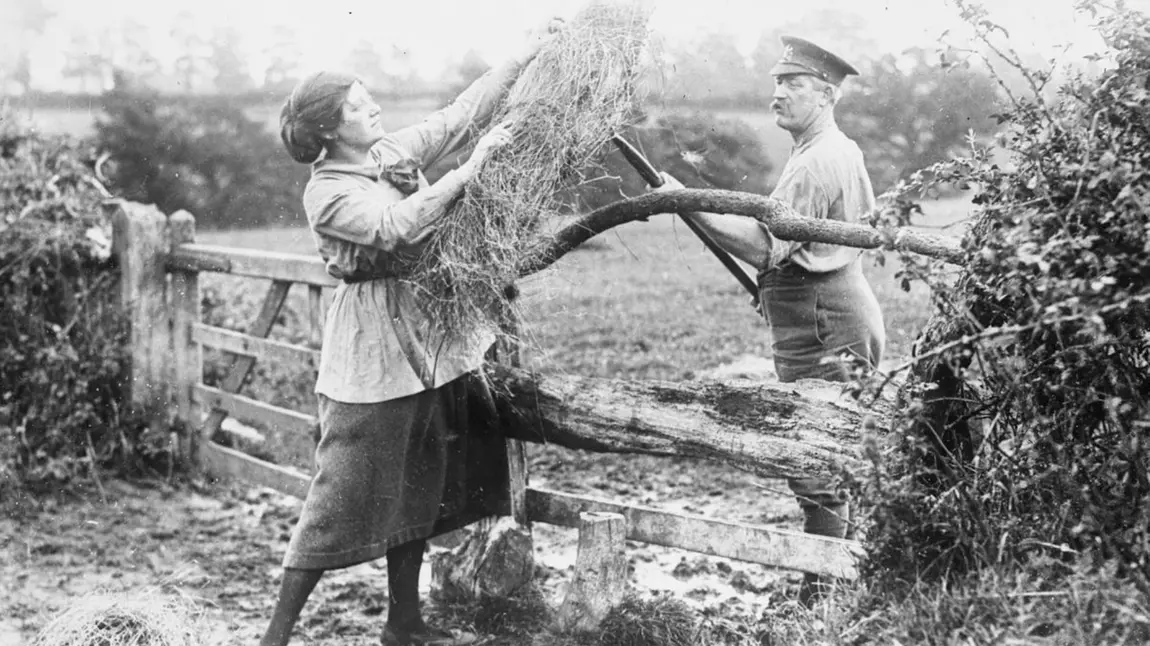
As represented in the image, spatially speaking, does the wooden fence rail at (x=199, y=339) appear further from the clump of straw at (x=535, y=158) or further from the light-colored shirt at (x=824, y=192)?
the light-colored shirt at (x=824, y=192)

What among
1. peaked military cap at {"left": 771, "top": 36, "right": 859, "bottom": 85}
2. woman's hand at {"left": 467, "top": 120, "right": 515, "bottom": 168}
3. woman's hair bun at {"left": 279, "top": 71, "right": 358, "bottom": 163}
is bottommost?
woman's hand at {"left": 467, "top": 120, "right": 515, "bottom": 168}

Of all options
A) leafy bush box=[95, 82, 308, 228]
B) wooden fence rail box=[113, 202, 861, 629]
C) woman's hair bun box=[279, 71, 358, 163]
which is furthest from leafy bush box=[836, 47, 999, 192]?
leafy bush box=[95, 82, 308, 228]

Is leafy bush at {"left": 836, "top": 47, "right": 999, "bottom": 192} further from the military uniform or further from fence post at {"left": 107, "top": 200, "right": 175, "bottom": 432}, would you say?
fence post at {"left": 107, "top": 200, "right": 175, "bottom": 432}

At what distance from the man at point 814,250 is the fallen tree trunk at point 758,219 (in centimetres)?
20

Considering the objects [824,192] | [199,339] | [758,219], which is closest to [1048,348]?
[758,219]

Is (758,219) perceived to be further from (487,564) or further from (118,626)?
(118,626)

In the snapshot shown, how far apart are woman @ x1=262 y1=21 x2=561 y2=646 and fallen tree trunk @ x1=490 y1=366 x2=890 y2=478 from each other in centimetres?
28

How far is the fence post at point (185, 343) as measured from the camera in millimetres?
7008

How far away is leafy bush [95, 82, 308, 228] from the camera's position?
11422mm

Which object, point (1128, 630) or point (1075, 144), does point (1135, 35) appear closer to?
point (1075, 144)

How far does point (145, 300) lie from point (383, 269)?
3.37m

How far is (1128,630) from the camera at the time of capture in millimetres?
2576

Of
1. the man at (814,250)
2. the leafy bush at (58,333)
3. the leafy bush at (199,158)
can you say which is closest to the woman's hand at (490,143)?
the man at (814,250)

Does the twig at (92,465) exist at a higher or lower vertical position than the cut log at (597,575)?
lower
